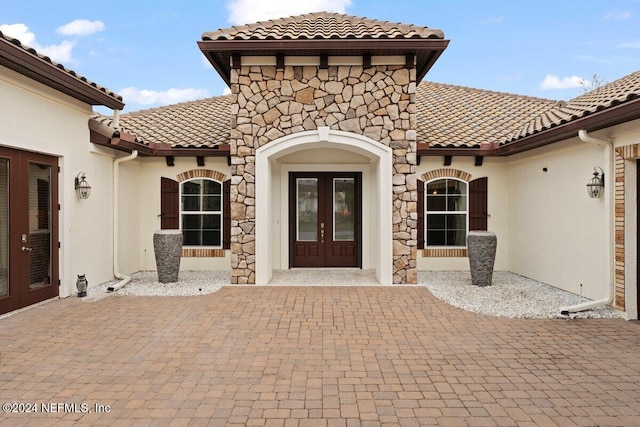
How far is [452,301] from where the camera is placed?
806cm

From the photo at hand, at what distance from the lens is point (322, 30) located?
9797mm

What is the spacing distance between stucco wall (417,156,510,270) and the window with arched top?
5597 millimetres

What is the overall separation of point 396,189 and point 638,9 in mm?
19879

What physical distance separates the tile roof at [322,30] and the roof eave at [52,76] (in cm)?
248

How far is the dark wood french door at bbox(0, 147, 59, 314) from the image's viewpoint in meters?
6.94

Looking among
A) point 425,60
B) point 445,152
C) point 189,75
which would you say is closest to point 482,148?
point 445,152

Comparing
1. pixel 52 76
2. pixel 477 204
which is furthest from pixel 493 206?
pixel 52 76

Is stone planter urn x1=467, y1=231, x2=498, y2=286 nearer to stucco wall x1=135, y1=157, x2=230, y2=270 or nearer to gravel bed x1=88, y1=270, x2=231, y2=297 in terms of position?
gravel bed x1=88, y1=270, x2=231, y2=297

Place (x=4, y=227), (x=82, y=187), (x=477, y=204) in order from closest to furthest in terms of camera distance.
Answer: (x=4, y=227) → (x=82, y=187) → (x=477, y=204)

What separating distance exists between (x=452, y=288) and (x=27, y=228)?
830cm

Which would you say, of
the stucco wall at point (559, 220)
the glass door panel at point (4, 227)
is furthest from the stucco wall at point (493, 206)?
the glass door panel at point (4, 227)

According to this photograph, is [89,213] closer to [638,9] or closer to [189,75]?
[189,75]

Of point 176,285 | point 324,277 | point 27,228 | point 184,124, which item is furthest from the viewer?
point 184,124

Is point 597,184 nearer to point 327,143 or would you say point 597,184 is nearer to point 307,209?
point 327,143
